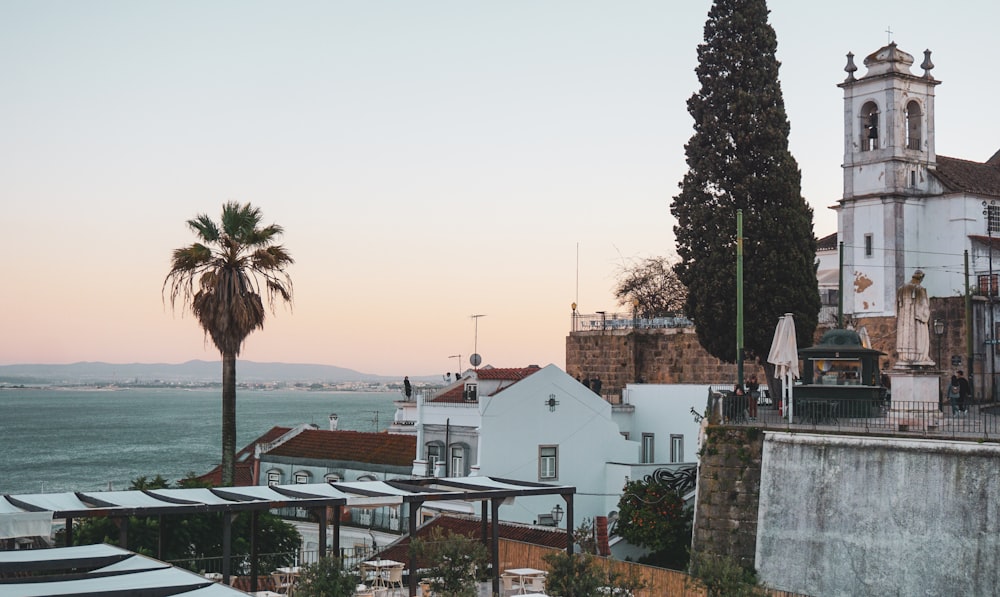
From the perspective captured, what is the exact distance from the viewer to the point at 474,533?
30906 millimetres

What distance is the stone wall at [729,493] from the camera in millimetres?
26281

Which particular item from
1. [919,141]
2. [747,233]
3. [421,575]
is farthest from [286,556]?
[919,141]

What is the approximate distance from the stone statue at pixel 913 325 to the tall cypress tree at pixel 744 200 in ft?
28.5

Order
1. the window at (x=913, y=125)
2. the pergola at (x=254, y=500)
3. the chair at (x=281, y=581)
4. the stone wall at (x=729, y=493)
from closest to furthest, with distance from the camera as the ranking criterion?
the pergola at (x=254, y=500) → the chair at (x=281, y=581) → the stone wall at (x=729, y=493) → the window at (x=913, y=125)

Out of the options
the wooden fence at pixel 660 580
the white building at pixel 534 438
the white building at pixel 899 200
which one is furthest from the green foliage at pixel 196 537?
the white building at pixel 899 200

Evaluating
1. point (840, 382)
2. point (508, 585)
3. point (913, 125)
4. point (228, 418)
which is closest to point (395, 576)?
point (508, 585)

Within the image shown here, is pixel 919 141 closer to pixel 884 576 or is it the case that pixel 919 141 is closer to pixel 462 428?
pixel 462 428

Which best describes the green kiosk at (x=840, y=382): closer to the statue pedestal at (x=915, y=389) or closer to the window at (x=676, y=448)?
the statue pedestal at (x=915, y=389)

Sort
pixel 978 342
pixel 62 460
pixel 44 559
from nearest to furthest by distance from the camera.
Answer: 1. pixel 44 559
2. pixel 978 342
3. pixel 62 460

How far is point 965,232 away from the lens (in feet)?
146

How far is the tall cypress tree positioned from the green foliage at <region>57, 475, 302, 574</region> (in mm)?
14259

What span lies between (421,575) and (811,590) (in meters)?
8.06

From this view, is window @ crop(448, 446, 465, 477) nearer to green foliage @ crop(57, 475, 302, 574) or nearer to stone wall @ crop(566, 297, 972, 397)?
green foliage @ crop(57, 475, 302, 574)

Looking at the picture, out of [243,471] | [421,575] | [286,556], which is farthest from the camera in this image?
[243,471]
